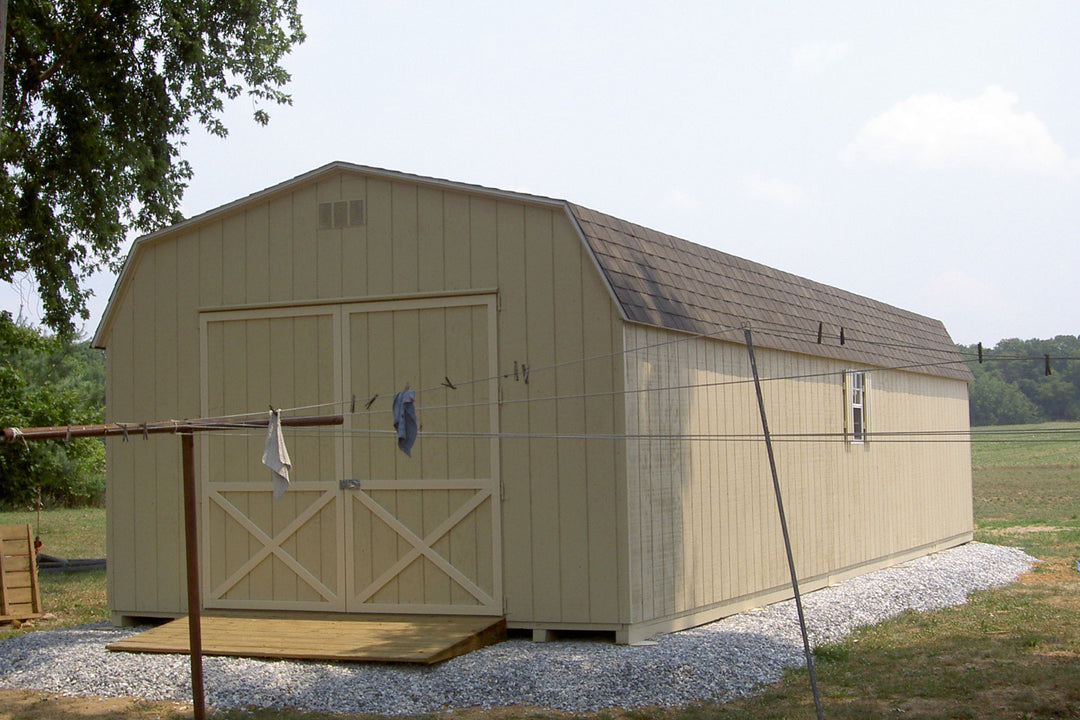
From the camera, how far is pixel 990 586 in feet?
42.9

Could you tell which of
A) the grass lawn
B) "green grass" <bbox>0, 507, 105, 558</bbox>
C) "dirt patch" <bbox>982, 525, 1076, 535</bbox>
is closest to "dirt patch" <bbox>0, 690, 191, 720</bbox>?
the grass lawn

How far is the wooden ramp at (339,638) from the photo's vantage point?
8.04 metres

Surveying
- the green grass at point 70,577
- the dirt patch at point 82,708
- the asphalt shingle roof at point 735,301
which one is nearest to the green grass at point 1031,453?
the asphalt shingle roof at point 735,301

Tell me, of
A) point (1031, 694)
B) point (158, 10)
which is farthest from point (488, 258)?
point (158, 10)

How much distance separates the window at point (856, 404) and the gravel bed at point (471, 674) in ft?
13.7

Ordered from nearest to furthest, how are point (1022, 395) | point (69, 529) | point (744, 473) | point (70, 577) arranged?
point (744, 473), point (70, 577), point (69, 529), point (1022, 395)

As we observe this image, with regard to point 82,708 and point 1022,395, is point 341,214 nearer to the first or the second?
point 82,708

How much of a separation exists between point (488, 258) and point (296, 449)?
7.54 feet

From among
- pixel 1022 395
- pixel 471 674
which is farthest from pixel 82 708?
pixel 1022 395

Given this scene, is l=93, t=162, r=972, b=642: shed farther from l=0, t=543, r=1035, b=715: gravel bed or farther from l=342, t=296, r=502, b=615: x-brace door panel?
l=0, t=543, r=1035, b=715: gravel bed

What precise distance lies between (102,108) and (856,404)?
1116 cm

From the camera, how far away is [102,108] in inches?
647

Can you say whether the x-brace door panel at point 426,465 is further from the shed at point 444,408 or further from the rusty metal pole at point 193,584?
the rusty metal pole at point 193,584

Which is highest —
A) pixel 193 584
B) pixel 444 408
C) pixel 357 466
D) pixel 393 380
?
pixel 393 380
